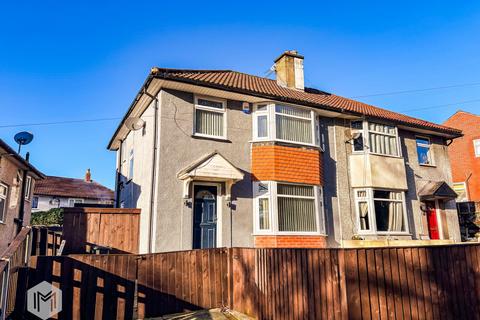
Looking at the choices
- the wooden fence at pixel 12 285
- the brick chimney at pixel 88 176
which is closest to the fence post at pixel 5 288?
the wooden fence at pixel 12 285

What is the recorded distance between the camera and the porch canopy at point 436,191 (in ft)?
47.7

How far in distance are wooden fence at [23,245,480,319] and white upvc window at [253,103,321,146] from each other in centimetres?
542

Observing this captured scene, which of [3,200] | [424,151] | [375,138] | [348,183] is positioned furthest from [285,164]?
[3,200]

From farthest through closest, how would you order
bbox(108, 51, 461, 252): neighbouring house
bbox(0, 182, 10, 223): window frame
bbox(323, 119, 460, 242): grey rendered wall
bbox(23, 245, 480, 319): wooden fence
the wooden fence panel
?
bbox(0, 182, 10, 223): window frame → bbox(323, 119, 460, 242): grey rendered wall → bbox(108, 51, 461, 252): neighbouring house → the wooden fence panel → bbox(23, 245, 480, 319): wooden fence

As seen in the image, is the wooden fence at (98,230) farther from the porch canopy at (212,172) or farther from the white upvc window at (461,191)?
the white upvc window at (461,191)

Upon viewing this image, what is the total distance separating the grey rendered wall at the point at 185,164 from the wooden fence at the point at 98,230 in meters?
1.08

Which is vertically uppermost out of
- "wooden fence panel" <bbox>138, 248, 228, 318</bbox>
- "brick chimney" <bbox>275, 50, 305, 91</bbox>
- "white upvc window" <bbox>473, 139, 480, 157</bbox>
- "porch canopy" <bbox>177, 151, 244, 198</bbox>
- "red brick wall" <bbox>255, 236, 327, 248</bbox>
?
"brick chimney" <bbox>275, 50, 305, 91</bbox>

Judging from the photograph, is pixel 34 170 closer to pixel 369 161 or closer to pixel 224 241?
pixel 224 241

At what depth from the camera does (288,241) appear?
35.8 feet

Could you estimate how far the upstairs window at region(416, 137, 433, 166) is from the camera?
632 inches

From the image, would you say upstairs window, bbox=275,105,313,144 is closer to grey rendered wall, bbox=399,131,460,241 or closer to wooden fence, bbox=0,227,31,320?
grey rendered wall, bbox=399,131,460,241

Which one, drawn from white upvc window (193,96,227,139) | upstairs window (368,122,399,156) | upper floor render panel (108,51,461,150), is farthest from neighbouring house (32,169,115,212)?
upstairs window (368,122,399,156)

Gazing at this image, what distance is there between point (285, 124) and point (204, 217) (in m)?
4.46

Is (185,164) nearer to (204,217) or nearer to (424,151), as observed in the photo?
(204,217)
